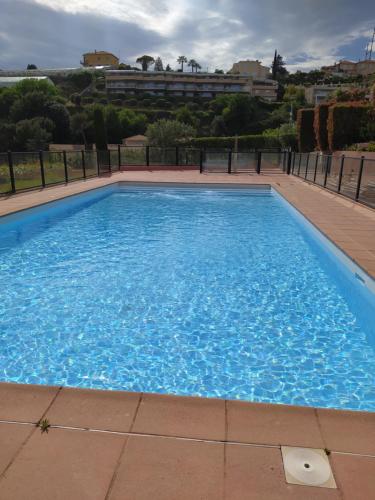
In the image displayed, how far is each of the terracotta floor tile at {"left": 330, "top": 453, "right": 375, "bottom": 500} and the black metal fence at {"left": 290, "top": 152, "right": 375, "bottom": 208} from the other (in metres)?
7.94

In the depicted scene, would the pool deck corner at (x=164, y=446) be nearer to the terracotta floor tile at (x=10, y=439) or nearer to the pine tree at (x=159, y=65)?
the terracotta floor tile at (x=10, y=439)

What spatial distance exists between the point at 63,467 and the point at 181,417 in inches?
25.9

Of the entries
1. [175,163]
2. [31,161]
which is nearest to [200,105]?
[175,163]

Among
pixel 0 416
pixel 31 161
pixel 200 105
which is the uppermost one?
pixel 200 105

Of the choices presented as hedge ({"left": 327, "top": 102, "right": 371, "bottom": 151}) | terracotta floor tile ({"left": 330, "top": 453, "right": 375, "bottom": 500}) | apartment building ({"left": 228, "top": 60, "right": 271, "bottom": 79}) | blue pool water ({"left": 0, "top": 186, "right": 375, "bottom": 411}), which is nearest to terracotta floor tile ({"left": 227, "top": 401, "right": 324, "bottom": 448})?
terracotta floor tile ({"left": 330, "top": 453, "right": 375, "bottom": 500})

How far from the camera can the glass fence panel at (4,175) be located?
33.2ft

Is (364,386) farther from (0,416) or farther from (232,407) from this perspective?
(0,416)

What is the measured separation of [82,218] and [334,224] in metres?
6.24

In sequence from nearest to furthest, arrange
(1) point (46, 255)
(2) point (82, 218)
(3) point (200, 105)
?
(1) point (46, 255), (2) point (82, 218), (3) point (200, 105)

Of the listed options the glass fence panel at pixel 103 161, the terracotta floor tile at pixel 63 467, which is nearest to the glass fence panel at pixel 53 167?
the glass fence panel at pixel 103 161

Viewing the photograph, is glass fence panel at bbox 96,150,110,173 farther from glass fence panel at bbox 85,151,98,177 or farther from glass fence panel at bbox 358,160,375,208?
glass fence panel at bbox 358,160,375,208

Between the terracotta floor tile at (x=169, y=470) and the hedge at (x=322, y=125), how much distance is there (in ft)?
62.7

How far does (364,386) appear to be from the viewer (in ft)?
9.95

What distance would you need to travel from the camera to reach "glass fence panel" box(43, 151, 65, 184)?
12211 mm
